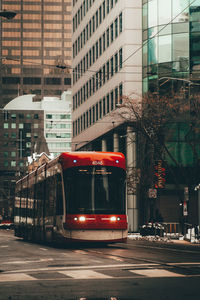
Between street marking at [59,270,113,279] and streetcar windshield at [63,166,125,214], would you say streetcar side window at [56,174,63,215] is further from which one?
street marking at [59,270,113,279]

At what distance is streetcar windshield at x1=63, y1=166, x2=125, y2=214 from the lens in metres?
23.5

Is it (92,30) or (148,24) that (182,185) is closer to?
(148,24)

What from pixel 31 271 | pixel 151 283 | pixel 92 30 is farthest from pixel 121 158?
pixel 92 30

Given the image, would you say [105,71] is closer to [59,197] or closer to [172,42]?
[172,42]

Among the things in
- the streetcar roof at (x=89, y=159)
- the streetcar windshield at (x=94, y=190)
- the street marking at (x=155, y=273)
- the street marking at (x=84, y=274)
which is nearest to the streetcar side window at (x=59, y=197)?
the streetcar windshield at (x=94, y=190)

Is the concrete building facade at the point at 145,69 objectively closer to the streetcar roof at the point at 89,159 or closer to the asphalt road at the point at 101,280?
the streetcar roof at the point at 89,159

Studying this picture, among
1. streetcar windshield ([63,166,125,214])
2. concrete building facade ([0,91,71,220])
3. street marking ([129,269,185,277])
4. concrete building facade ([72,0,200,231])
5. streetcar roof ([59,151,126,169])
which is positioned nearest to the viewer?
street marking ([129,269,185,277])

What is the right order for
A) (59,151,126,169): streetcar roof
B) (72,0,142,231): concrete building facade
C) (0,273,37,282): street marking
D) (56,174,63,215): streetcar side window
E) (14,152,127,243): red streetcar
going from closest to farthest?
(0,273,37,282): street marking
(14,152,127,243): red streetcar
(56,174,63,215): streetcar side window
(59,151,126,169): streetcar roof
(72,0,142,231): concrete building facade

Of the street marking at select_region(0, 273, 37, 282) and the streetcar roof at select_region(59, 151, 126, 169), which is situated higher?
the streetcar roof at select_region(59, 151, 126, 169)

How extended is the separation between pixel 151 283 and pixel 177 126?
41654 millimetres

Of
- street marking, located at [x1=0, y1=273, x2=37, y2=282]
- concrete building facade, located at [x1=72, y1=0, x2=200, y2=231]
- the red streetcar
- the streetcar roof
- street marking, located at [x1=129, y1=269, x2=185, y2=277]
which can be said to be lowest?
street marking, located at [x1=0, y1=273, x2=37, y2=282]

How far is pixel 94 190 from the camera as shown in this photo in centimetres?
2372

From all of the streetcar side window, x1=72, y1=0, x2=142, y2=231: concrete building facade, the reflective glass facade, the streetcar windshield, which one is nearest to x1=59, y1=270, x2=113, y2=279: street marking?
the streetcar windshield

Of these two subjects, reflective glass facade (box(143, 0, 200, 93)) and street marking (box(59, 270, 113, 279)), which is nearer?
street marking (box(59, 270, 113, 279))
